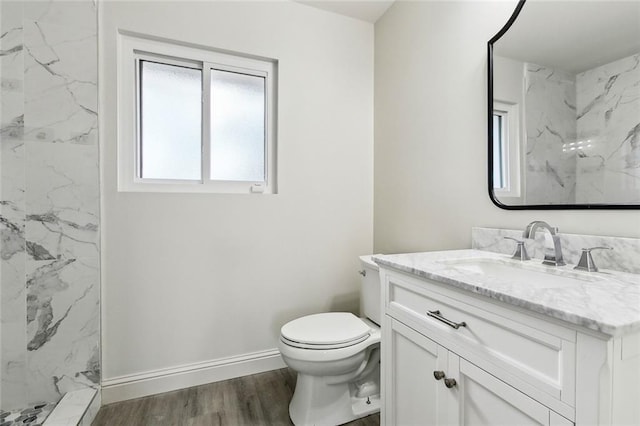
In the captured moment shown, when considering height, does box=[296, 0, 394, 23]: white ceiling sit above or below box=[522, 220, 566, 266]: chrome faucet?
above

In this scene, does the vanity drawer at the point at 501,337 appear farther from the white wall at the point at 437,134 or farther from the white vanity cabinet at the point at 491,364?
the white wall at the point at 437,134

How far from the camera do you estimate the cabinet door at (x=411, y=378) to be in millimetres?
898

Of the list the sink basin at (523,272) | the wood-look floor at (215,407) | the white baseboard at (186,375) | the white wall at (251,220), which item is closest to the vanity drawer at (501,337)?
the sink basin at (523,272)

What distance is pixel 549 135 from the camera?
1.14 metres

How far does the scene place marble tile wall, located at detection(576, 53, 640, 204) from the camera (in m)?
0.92

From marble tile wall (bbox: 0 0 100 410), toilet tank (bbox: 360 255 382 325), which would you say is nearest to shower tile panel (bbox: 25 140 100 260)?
marble tile wall (bbox: 0 0 100 410)

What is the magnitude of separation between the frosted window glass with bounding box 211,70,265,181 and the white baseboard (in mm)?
1154

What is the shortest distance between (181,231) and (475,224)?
5.25 feet

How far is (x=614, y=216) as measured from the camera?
964 mm

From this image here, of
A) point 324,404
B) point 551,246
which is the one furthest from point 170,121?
point 551,246

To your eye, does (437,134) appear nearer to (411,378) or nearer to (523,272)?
(523,272)

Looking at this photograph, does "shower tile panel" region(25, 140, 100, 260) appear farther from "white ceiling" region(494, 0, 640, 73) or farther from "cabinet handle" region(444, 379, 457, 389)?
"white ceiling" region(494, 0, 640, 73)

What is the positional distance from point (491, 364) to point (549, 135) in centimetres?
91

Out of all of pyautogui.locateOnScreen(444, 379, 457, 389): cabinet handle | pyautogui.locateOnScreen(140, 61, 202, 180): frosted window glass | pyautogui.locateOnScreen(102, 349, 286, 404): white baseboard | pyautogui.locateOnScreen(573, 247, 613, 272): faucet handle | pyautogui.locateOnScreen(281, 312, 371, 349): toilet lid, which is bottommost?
pyautogui.locateOnScreen(102, 349, 286, 404): white baseboard
